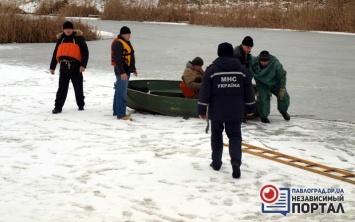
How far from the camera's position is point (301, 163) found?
6129mm

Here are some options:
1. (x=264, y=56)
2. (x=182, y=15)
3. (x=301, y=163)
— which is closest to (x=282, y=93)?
(x=264, y=56)

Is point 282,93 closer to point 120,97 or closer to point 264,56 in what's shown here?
point 264,56

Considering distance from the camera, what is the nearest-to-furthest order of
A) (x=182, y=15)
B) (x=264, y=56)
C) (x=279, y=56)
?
1. (x=264, y=56)
2. (x=279, y=56)
3. (x=182, y=15)

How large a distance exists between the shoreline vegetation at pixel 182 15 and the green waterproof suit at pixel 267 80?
46.8 ft

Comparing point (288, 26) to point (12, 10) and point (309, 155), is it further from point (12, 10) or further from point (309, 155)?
point (309, 155)

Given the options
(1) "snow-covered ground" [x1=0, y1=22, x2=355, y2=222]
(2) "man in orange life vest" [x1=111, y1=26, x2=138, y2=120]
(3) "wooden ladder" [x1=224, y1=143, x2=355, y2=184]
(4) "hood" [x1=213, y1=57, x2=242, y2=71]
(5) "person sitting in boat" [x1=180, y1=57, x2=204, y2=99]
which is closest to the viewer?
(1) "snow-covered ground" [x1=0, y1=22, x2=355, y2=222]

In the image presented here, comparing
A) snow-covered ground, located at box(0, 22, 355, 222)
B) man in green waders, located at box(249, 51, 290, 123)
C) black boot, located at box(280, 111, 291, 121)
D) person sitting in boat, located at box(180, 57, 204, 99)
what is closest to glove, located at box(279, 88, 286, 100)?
man in green waders, located at box(249, 51, 290, 123)

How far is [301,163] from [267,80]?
2.32 meters

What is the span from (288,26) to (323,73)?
14.5m

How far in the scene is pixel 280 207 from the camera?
4.81 meters
